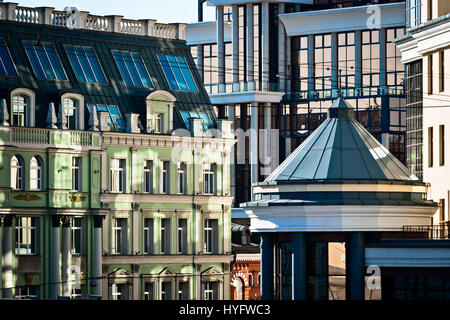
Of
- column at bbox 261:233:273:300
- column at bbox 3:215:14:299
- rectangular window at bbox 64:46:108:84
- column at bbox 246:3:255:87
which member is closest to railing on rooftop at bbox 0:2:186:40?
rectangular window at bbox 64:46:108:84

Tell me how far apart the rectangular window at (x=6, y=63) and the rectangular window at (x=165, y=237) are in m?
13.2

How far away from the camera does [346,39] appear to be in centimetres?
12775

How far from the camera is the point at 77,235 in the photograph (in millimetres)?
82562

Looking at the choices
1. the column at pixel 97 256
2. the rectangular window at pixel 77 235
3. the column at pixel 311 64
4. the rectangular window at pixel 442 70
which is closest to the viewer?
the rectangular window at pixel 442 70

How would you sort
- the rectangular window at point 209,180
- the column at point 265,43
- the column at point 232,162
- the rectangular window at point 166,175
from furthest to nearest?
the column at point 265,43
the column at point 232,162
the rectangular window at point 209,180
the rectangular window at point 166,175

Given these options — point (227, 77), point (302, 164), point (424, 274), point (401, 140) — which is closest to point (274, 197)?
point (302, 164)

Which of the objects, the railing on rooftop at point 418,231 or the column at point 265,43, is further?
the column at point 265,43

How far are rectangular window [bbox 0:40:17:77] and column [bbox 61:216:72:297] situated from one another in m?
8.57

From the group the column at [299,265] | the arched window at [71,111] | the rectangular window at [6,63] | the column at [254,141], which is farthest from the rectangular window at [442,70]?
the column at [254,141]

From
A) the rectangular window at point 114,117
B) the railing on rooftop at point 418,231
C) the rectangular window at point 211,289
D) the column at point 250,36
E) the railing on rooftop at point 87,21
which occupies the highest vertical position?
the column at point 250,36

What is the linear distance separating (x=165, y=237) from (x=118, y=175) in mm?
5144

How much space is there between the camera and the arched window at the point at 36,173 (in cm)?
8031

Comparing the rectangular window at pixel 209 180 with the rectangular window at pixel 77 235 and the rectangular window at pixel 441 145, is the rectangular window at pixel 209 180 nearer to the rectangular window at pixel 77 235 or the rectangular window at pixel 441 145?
the rectangular window at pixel 77 235

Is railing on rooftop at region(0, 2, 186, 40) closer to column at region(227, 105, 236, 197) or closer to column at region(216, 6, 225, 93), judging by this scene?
column at region(227, 105, 236, 197)
